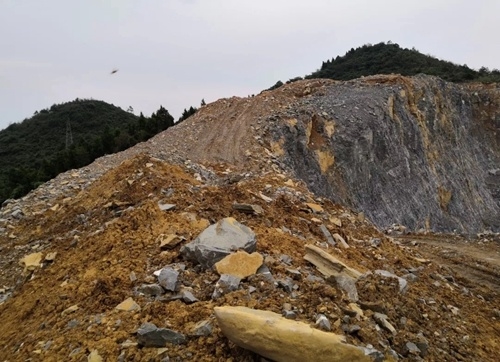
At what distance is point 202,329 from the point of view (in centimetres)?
440

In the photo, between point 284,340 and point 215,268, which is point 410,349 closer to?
point 284,340

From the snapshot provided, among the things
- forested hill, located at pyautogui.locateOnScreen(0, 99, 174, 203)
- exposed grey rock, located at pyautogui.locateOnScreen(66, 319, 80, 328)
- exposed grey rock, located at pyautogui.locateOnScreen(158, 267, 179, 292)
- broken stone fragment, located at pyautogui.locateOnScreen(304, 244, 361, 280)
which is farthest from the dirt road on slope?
forested hill, located at pyautogui.locateOnScreen(0, 99, 174, 203)

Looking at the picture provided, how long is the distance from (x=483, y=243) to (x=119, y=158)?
432 inches

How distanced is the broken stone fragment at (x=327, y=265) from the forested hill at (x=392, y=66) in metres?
42.3

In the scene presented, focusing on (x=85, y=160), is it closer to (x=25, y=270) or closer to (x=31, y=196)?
(x=31, y=196)

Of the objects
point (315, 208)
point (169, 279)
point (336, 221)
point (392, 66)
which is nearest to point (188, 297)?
point (169, 279)

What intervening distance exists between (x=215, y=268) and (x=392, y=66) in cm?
4980

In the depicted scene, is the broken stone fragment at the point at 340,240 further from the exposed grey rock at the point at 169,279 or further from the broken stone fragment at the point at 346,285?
the exposed grey rock at the point at 169,279

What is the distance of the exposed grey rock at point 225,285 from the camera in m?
4.98

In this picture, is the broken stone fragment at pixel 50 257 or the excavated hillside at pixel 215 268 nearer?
the excavated hillside at pixel 215 268

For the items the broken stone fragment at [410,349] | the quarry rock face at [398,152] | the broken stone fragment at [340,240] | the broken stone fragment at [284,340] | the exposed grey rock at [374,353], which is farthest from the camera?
the quarry rock face at [398,152]

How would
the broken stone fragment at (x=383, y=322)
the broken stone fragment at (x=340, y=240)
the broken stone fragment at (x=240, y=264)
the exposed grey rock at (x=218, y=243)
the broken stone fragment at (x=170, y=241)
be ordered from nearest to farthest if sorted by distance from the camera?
the broken stone fragment at (x=383, y=322) → the broken stone fragment at (x=240, y=264) → the exposed grey rock at (x=218, y=243) → the broken stone fragment at (x=170, y=241) → the broken stone fragment at (x=340, y=240)

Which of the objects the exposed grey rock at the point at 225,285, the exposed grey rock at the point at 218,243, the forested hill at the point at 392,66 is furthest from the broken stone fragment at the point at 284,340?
the forested hill at the point at 392,66

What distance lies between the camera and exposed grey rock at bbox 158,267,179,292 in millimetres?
5176
